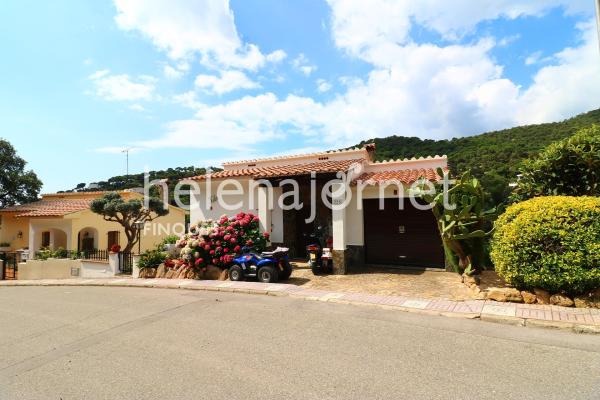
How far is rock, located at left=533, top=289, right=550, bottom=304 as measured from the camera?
20.1ft

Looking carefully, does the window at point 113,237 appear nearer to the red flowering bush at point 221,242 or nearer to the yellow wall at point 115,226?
the yellow wall at point 115,226

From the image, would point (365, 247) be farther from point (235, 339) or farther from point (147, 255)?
point (147, 255)

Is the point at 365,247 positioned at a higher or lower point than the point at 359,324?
higher

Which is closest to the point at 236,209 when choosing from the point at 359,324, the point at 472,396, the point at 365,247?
the point at 365,247

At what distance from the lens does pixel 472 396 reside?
326cm

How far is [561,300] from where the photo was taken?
5.97 m

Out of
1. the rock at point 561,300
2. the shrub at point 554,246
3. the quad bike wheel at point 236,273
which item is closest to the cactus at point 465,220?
the shrub at point 554,246

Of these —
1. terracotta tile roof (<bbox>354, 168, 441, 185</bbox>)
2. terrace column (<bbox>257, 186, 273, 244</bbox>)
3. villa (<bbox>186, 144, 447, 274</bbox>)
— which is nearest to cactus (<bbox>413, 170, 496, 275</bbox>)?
terracotta tile roof (<bbox>354, 168, 441, 185</bbox>)

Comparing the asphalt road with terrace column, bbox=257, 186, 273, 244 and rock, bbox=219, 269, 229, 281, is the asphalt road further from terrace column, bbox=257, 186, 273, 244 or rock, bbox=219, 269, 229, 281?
terrace column, bbox=257, 186, 273, 244

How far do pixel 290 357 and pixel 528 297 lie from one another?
496 cm

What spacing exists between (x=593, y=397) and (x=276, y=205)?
10250mm

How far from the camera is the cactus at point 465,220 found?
7676 millimetres

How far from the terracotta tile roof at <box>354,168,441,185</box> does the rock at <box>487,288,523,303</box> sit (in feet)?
13.6

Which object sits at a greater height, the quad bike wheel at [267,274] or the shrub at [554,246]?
the shrub at [554,246]
